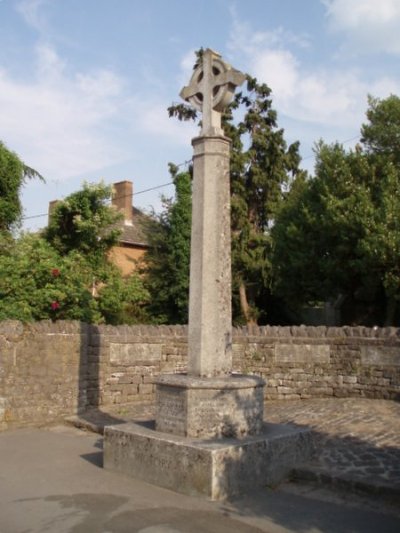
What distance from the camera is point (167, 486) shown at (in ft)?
19.0

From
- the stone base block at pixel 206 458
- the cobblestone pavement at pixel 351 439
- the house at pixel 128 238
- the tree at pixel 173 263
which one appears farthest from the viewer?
the house at pixel 128 238

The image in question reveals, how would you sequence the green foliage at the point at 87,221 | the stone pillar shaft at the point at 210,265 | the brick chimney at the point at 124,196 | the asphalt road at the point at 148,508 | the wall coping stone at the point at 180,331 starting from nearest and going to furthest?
the asphalt road at the point at 148,508 < the stone pillar shaft at the point at 210,265 < the wall coping stone at the point at 180,331 < the green foliage at the point at 87,221 < the brick chimney at the point at 124,196

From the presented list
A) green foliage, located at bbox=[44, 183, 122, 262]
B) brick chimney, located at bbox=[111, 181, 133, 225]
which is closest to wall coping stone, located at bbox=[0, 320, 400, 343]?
green foliage, located at bbox=[44, 183, 122, 262]

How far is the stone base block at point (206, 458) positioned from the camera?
18.0ft

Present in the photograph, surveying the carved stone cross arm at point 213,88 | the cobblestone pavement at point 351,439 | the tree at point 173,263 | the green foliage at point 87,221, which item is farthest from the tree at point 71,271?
the carved stone cross arm at point 213,88

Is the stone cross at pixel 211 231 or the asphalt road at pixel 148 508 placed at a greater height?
the stone cross at pixel 211 231

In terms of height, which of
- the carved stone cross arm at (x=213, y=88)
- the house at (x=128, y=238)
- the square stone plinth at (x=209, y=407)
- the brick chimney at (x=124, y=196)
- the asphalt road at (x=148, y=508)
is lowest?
the asphalt road at (x=148, y=508)

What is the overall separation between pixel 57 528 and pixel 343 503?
2.78m

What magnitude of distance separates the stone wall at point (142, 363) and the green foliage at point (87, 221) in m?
8.37

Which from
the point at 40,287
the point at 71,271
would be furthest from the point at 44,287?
the point at 71,271

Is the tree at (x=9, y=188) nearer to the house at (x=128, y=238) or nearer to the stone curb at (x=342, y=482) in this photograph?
the house at (x=128, y=238)

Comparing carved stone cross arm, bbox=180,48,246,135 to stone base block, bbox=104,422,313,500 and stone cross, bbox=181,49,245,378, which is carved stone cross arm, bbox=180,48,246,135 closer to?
stone cross, bbox=181,49,245,378

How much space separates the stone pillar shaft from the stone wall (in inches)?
168

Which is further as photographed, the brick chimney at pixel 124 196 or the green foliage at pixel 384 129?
the brick chimney at pixel 124 196
